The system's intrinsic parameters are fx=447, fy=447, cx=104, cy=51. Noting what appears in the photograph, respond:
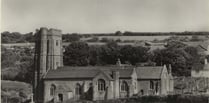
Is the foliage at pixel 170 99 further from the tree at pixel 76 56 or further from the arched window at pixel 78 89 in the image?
the tree at pixel 76 56

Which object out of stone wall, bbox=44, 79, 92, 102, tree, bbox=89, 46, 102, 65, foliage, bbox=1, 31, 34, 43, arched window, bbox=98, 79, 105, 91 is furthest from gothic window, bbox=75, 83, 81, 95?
tree, bbox=89, 46, 102, 65

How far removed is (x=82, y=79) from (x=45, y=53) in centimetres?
427

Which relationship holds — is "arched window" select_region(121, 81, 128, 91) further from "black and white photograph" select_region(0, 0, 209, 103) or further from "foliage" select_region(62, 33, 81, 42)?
"foliage" select_region(62, 33, 81, 42)

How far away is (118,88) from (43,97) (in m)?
5.95

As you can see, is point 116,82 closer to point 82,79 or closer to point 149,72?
point 82,79

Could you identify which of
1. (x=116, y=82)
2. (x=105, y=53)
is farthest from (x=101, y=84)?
(x=105, y=53)

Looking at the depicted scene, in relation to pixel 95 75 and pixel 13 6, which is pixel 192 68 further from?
pixel 13 6

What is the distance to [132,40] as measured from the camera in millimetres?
52531

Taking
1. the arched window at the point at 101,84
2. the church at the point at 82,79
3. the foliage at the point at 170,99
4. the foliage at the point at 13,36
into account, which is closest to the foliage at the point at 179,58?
the church at the point at 82,79

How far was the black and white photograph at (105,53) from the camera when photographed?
1848 centimetres

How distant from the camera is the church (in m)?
34.3

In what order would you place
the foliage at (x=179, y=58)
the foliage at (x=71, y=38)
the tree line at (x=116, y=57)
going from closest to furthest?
the foliage at (x=179, y=58), the tree line at (x=116, y=57), the foliage at (x=71, y=38)

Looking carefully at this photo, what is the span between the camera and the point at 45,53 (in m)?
37.2

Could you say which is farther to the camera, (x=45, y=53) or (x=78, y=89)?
(x=45, y=53)
